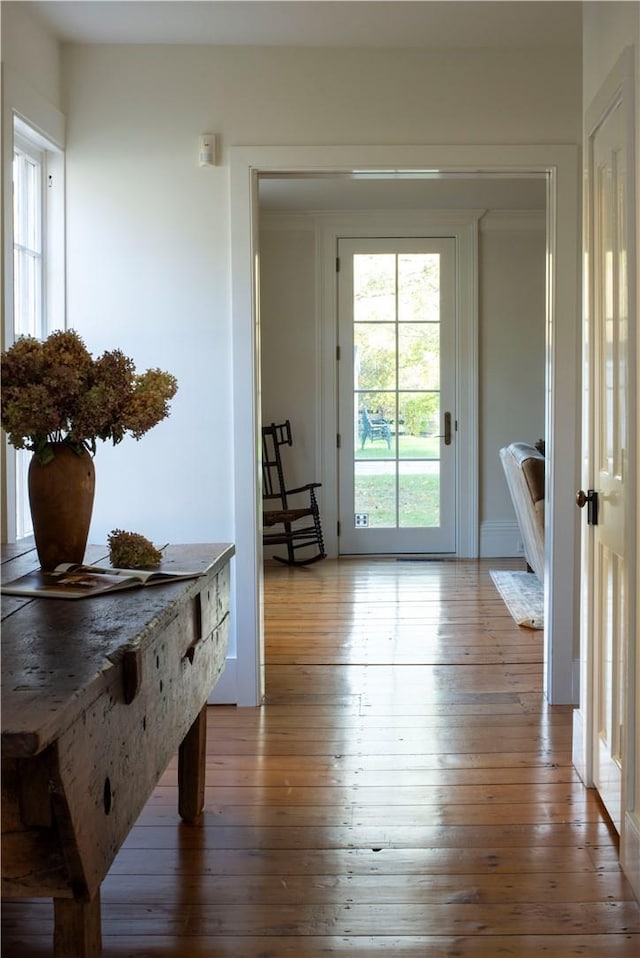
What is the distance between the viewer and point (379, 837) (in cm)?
276

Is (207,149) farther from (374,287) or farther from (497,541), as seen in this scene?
(497,541)

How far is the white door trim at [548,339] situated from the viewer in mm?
3941

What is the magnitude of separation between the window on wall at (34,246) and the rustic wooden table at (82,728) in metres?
1.74

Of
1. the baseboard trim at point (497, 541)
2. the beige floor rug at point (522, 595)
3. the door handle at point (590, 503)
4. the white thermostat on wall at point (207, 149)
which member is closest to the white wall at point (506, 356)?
the baseboard trim at point (497, 541)

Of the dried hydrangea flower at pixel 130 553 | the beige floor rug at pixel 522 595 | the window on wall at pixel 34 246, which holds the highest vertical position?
the window on wall at pixel 34 246

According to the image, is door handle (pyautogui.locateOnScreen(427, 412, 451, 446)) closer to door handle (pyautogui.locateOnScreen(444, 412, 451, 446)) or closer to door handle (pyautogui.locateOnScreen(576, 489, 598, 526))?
door handle (pyautogui.locateOnScreen(444, 412, 451, 446))

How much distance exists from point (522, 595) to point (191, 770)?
364cm

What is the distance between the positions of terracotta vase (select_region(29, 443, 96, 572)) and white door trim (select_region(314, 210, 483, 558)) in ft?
18.1

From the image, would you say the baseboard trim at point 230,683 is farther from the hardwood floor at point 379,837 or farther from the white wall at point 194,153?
the white wall at point 194,153

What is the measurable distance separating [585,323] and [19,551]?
1.83 meters

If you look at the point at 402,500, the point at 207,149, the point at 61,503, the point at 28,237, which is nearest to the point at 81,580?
the point at 61,503

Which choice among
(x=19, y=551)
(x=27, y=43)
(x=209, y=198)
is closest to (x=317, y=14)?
(x=209, y=198)

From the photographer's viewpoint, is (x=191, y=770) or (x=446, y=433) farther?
(x=446, y=433)

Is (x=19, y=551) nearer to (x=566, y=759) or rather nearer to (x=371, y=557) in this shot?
(x=566, y=759)
